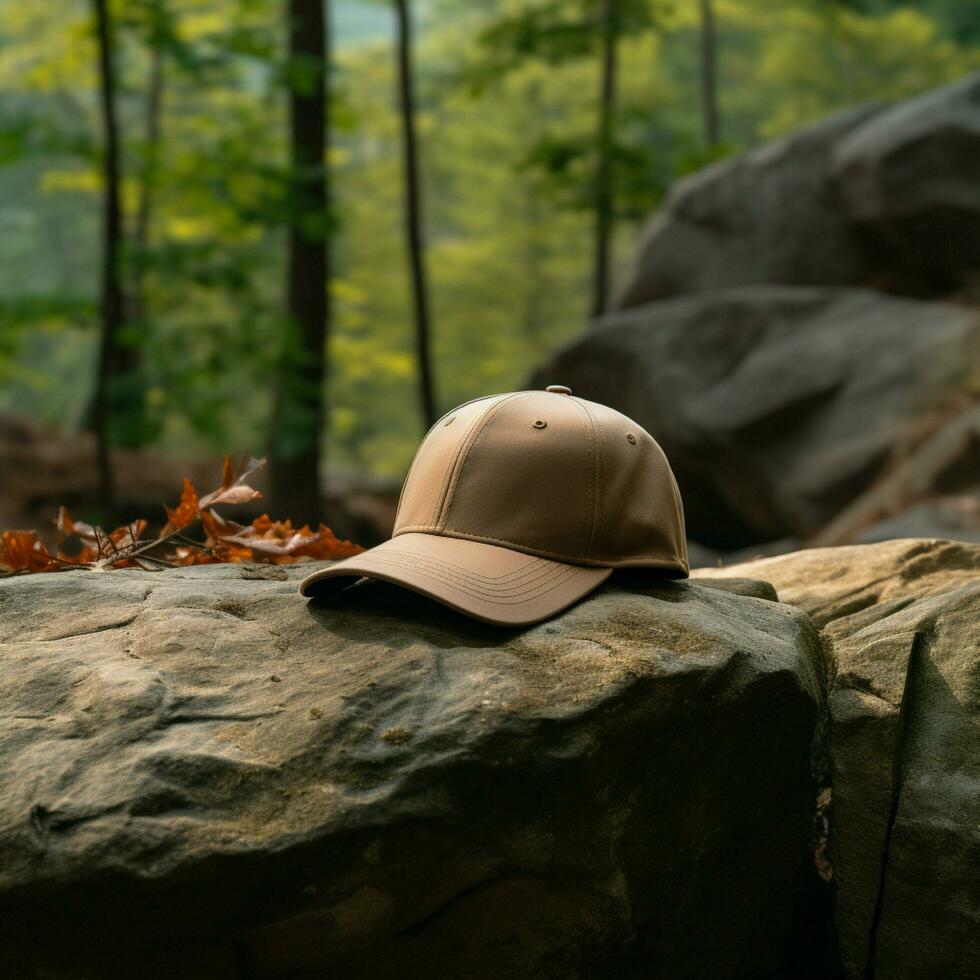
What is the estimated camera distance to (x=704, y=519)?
11.6 m

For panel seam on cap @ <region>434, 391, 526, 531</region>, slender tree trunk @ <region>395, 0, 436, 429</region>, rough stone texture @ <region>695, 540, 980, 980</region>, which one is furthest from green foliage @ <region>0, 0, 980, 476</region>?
rough stone texture @ <region>695, 540, 980, 980</region>

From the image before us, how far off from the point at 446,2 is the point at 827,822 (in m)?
36.7

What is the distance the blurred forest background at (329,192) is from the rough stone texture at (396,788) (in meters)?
7.86

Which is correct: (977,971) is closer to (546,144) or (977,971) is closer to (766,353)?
(766,353)

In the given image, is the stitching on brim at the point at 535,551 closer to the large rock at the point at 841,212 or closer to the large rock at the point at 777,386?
the large rock at the point at 777,386

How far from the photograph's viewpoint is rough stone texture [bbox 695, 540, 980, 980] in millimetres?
2141

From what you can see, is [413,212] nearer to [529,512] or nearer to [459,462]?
[459,462]

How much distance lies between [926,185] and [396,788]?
11.1 meters

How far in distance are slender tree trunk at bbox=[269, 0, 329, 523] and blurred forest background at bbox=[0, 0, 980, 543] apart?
29mm

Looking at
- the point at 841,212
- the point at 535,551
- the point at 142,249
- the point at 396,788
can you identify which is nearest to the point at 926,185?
the point at 841,212

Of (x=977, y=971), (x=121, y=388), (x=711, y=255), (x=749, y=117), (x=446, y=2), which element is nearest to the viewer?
(x=977, y=971)

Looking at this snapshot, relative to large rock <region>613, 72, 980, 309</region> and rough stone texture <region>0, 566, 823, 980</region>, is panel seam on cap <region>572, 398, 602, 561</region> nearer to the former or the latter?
rough stone texture <region>0, 566, 823, 980</region>

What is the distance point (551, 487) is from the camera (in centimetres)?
230

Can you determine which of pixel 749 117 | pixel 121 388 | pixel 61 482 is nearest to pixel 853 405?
pixel 121 388
